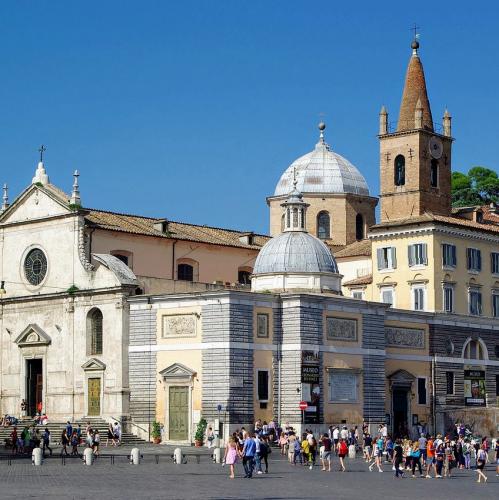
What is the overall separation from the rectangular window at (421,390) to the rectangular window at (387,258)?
6742 mm

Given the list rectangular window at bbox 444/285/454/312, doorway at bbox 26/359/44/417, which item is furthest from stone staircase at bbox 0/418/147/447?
rectangular window at bbox 444/285/454/312

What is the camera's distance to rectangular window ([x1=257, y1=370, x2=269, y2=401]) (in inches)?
2454

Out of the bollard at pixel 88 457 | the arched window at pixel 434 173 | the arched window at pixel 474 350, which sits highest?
the arched window at pixel 434 173

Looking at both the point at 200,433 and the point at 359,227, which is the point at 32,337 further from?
the point at 359,227

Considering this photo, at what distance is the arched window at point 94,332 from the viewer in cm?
6712

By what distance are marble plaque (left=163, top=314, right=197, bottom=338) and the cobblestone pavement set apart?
10839 mm

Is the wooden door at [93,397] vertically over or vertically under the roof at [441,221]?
under

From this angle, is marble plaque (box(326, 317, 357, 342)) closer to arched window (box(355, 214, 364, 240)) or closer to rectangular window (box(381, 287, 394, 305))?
rectangular window (box(381, 287, 394, 305))

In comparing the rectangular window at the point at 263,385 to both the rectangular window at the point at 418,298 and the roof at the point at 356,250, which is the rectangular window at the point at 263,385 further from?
the roof at the point at 356,250

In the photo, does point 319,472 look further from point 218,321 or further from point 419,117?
point 419,117

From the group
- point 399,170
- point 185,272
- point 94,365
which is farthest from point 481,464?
point 399,170

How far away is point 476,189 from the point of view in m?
105

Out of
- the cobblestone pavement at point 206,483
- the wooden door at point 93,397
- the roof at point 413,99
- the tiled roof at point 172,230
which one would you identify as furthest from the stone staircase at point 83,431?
the roof at point 413,99

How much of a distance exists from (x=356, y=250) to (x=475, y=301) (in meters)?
8.57
